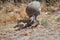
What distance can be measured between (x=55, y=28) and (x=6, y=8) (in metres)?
3.56

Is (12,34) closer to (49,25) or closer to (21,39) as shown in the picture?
(21,39)

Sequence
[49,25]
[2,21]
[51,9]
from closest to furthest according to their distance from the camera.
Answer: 1. [49,25]
2. [2,21]
3. [51,9]

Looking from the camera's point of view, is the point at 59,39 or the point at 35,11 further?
the point at 35,11

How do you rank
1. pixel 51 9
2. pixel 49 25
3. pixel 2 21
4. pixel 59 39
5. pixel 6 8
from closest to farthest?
1. pixel 59 39
2. pixel 49 25
3. pixel 2 21
4. pixel 51 9
5. pixel 6 8

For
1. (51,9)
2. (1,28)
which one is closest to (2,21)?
(1,28)

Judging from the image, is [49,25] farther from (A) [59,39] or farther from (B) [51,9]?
(B) [51,9]

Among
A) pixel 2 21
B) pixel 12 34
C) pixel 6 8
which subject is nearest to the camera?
pixel 12 34

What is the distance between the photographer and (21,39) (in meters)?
6.10

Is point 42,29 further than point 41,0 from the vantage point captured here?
No

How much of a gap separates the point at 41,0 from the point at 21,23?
3444mm

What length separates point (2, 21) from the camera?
26.7ft

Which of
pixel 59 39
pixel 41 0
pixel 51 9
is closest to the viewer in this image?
pixel 59 39

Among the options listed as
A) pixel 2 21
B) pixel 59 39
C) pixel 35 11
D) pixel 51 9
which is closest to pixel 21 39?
pixel 59 39

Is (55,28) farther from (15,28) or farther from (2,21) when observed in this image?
(2,21)
